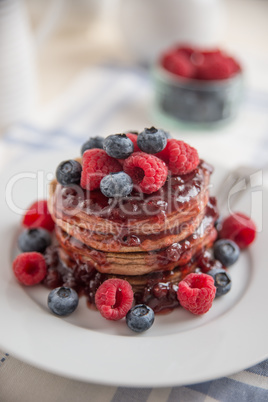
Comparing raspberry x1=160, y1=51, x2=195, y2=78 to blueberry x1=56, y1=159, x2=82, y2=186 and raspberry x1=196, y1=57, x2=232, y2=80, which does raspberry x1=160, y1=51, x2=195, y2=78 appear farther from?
blueberry x1=56, y1=159, x2=82, y2=186

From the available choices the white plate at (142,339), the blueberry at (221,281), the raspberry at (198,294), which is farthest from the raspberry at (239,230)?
the raspberry at (198,294)

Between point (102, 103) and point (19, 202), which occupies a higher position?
point (102, 103)

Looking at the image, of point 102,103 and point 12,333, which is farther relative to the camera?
point 102,103

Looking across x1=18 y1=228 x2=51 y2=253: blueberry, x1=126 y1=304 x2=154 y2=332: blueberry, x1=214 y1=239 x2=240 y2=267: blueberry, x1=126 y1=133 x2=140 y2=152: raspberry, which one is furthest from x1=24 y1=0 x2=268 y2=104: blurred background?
x1=126 y1=304 x2=154 y2=332: blueberry

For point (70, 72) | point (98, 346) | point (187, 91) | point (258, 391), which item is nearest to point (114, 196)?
point (98, 346)

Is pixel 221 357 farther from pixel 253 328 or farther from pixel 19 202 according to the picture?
pixel 19 202

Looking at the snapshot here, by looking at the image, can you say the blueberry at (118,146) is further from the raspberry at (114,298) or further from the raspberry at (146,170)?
the raspberry at (114,298)

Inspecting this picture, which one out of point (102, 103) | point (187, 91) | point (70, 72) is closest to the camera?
point (187, 91)
